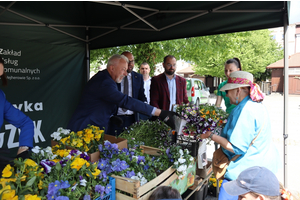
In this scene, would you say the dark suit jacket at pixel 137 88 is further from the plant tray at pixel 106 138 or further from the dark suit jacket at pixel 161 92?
the plant tray at pixel 106 138

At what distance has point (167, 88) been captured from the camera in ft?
13.4

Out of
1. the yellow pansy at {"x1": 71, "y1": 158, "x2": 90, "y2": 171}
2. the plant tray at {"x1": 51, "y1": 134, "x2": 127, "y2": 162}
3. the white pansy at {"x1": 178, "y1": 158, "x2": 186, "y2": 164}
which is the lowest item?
the white pansy at {"x1": 178, "y1": 158, "x2": 186, "y2": 164}

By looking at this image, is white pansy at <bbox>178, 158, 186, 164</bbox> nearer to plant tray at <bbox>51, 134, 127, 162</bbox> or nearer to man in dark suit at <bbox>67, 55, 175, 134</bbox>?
plant tray at <bbox>51, 134, 127, 162</bbox>

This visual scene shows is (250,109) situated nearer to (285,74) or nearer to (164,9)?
(285,74)

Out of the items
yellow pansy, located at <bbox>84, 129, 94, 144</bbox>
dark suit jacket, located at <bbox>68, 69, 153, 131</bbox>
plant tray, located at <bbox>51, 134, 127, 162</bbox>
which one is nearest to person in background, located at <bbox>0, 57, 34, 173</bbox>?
plant tray, located at <bbox>51, 134, 127, 162</bbox>

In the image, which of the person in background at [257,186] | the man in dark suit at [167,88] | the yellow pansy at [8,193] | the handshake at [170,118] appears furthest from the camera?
the man in dark suit at [167,88]

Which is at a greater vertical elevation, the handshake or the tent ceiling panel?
the tent ceiling panel

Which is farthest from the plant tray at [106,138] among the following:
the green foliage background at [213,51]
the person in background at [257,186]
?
the green foliage background at [213,51]

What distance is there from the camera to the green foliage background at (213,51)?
7637mm

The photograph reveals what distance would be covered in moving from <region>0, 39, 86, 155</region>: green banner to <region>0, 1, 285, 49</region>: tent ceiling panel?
0.72 ft

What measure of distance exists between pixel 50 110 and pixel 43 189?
3.64 metres

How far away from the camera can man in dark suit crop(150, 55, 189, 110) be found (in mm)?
4016

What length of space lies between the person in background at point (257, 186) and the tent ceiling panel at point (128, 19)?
8.31 feet

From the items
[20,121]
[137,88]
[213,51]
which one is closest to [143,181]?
[20,121]
